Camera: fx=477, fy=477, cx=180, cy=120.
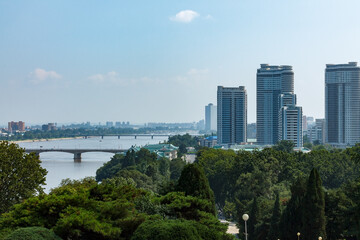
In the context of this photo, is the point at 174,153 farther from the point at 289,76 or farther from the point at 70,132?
the point at 70,132

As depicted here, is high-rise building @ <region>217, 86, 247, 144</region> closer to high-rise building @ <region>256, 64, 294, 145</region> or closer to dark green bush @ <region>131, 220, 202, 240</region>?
high-rise building @ <region>256, 64, 294, 145</region>

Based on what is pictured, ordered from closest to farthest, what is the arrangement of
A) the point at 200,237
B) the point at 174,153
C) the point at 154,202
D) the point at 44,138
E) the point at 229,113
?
the point at 200,237, the point at 154,202, the point at 174,153, the point at 229,113, the point at 44,138

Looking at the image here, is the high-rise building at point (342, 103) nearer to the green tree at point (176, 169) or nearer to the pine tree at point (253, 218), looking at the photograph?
the green tree at point (176, 169)

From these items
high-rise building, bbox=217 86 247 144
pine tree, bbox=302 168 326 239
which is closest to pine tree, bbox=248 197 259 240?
pine tree, bbox=302 168 326 239

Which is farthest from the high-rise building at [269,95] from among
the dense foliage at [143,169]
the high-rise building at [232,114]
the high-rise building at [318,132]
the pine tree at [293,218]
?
the pine tree at [293,218]

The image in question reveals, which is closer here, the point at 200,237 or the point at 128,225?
the point at 200,237

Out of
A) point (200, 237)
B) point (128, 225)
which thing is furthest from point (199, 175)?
point (200, 237)
